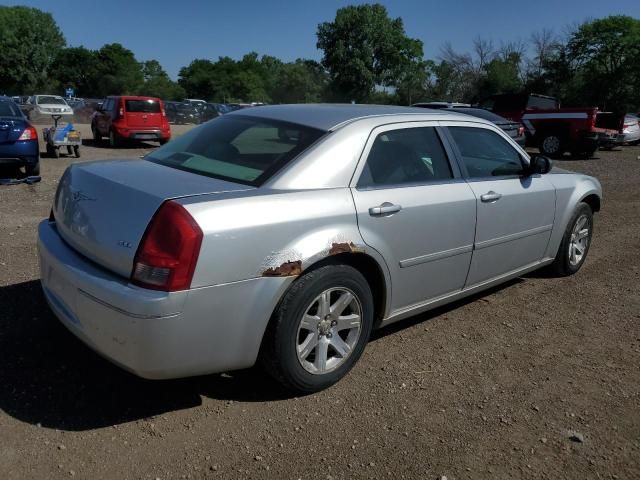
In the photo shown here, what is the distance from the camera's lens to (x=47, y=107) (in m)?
29.0

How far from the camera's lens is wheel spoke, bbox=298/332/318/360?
3037 millimetres

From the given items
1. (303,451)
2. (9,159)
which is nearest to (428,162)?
(303,451)

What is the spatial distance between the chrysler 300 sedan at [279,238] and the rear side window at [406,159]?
0.04 feet

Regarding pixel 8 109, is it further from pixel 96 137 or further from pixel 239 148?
pixel 96 137

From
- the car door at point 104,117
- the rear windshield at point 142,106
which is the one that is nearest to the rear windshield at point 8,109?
the rear windshield at point 142,106

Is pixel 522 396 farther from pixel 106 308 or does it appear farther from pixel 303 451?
pixel 106 308

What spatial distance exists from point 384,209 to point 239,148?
→ 0.96 metres

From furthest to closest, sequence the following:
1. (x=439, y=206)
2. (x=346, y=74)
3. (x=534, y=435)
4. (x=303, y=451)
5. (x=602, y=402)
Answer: (x=346, y=74)
(x=439, y=206)
(x=602, y=402)
(x=534, y=435)
(x=303, y=451)

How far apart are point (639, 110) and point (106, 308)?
51187mm

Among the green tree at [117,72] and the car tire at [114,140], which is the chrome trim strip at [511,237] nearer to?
the car tire at [114,140]

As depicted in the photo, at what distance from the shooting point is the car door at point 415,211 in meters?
3.28

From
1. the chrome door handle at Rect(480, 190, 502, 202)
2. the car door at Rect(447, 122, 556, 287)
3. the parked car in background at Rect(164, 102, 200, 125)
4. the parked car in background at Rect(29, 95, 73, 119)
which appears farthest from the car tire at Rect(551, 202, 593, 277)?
the parked car in background at Rect(164, 102, 200, 125)

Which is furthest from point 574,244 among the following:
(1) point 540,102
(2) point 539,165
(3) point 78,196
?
(1) point 540,102

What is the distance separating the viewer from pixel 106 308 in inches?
103
